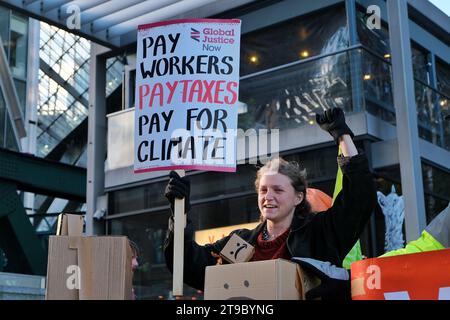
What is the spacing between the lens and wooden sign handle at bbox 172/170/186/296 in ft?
11.9

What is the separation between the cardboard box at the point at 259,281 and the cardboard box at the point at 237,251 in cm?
42

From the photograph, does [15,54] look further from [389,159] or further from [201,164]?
[201,164]

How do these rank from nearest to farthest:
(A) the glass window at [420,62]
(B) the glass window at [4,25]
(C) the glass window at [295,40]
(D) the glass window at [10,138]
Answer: (C) the glass window at [295,40] < (A) the glass window at [420,62] < (D) the glass window at [10,138] < (B) the glass window at [4,25]

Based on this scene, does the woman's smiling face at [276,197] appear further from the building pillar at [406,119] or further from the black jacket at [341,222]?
the building pillar at [406,119]

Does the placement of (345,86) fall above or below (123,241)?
above

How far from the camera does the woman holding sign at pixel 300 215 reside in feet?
11.4

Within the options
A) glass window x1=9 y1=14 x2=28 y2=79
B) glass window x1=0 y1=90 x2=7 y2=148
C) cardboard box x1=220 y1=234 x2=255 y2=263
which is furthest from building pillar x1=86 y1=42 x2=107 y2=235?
cardboard box x1=220 y1=234 x2=255 y2=263

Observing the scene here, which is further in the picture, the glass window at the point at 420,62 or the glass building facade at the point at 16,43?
the glass building facade at the point at 16,43

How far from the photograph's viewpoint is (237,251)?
3.25 meters

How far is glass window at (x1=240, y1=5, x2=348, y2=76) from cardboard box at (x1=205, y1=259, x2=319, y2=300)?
24.5 feet

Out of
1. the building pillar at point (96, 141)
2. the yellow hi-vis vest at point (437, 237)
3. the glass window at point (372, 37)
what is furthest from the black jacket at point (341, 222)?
the building pillar at point (96, 141)

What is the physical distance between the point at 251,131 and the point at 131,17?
104 inches

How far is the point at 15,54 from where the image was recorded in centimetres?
2036
